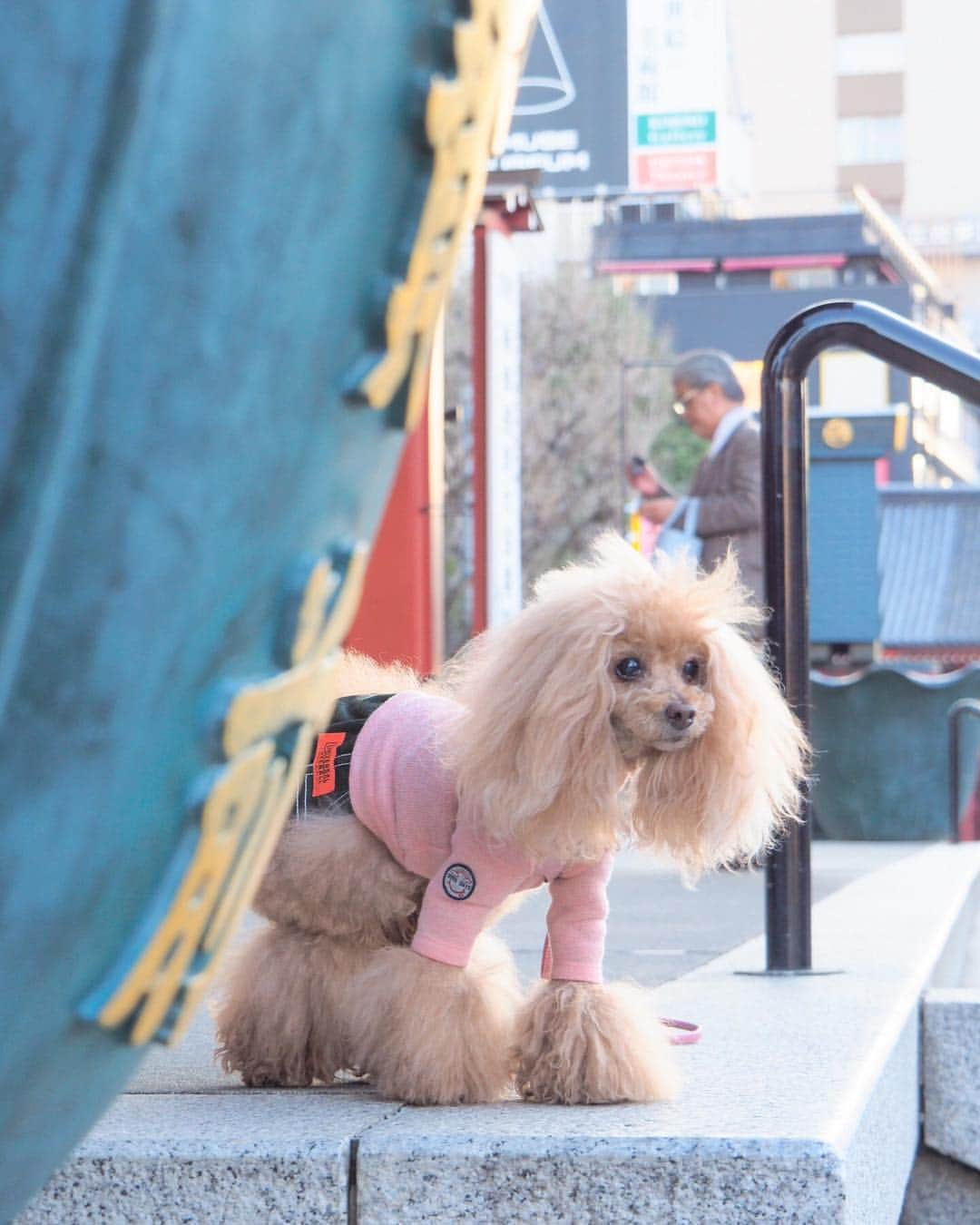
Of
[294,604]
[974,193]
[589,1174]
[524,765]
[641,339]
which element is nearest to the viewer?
[294,604]

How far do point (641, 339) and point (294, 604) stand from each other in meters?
33.2

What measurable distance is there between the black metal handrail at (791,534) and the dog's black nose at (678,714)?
110cm

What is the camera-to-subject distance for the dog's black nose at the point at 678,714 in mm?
2332

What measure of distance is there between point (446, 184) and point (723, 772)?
6.10 feet

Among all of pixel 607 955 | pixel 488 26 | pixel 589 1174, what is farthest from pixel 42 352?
pixel 607 955

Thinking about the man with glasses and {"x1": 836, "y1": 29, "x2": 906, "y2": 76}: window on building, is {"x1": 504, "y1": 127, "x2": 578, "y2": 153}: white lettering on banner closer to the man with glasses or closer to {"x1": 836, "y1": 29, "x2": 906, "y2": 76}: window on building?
the man with glasses

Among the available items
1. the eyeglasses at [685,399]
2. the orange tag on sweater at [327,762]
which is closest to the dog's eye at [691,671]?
the orange tag on sweater at [327,762]

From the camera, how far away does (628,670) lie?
235 centimetres

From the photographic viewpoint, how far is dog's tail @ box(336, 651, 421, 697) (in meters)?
2.84

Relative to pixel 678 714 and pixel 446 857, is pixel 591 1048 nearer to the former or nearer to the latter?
pixel 446 857

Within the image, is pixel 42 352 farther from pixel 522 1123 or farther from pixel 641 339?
pixel 641 339

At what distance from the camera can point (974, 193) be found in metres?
62.4

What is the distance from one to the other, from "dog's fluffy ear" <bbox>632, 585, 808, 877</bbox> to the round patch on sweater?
0.81ft

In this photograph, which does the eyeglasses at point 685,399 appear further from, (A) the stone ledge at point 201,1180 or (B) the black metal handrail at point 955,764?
(A) the stone ledge at point 201,1180
